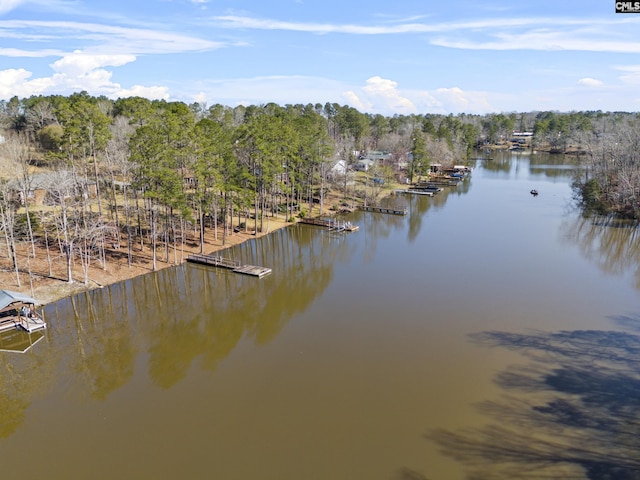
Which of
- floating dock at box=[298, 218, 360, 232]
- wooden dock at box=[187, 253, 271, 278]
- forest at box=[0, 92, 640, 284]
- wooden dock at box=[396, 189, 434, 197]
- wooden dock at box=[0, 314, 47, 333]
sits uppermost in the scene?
forest at box=[0, 92, 640, 284]

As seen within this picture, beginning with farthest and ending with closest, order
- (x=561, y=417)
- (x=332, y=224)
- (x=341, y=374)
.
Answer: (x=332, y=224) → (x=341, y=374) → (x=561, y=417)

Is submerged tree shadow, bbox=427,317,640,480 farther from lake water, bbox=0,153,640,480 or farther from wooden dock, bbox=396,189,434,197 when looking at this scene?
wooden dock, bbox=396,189,434,197

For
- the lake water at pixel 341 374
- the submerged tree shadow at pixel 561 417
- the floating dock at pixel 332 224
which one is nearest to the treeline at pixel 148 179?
the floating dock at pixel 332 224

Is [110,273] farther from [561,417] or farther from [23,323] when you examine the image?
[561,417]

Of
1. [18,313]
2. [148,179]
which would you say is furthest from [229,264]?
[18,313]

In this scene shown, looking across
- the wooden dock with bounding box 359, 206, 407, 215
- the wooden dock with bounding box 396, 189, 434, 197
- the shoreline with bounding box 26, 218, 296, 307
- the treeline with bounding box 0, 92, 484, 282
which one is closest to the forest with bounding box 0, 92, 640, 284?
the treeline with bounding box 0, 92, 484, 282

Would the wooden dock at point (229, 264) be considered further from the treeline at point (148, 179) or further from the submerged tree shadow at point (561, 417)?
the submerged tree shadow at point (561, 417)
